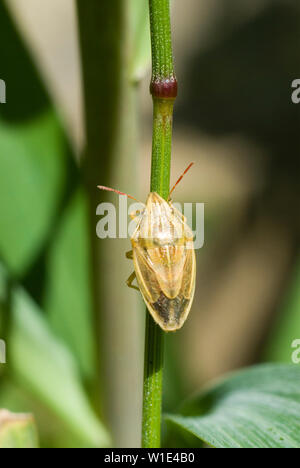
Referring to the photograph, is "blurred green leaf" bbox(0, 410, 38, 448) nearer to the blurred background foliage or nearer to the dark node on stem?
the blurred background foliage

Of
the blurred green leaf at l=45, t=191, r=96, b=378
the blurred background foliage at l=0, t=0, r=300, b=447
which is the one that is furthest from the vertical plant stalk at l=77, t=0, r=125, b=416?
the blurred green leaf at l=45, t=191, r=96, b=378

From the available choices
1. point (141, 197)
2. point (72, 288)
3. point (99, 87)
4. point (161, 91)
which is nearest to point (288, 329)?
point (72, 288)

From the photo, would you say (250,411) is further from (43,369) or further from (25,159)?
(25,159)

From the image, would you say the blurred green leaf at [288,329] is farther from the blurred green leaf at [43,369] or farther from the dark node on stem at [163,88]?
the dark node on stem at [163,88]

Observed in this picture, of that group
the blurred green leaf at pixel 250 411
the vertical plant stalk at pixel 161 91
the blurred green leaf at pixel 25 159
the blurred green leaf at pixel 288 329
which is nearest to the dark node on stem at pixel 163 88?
the vertical plant stalk at pixel 161 91

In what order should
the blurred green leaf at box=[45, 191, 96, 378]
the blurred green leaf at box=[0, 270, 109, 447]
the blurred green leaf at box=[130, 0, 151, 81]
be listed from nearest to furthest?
the blurred green leaf at box=[130, 0, 151, 81] < the blurred green leaf at box=[0, 270, 109, 447] < the blurred green leaf at box=[45, 191, 96, 378]

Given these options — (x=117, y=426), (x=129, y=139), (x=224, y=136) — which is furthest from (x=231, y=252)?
(x=129, y=139)
